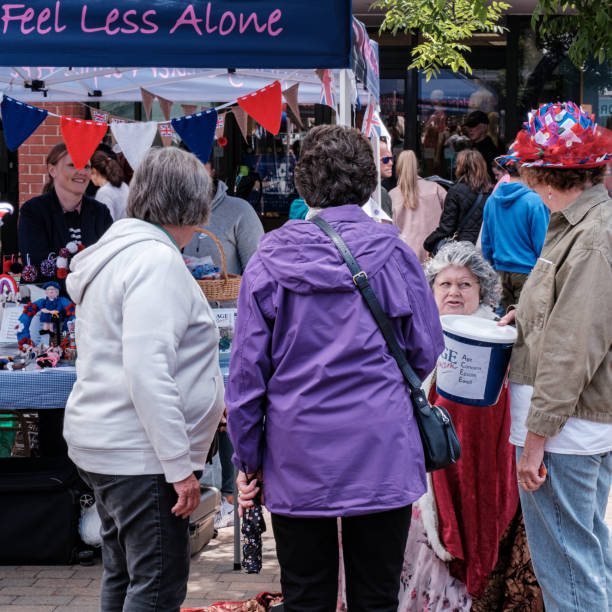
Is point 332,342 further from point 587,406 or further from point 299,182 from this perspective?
point 587,406

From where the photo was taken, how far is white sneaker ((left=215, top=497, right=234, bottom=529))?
5.17 m

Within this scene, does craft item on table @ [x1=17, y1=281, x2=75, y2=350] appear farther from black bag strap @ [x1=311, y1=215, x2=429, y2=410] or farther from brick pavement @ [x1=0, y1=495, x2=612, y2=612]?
black bag strap @ [x1=311, y1=215, x2=429, y2=410]

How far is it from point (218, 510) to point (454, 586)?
185 cm

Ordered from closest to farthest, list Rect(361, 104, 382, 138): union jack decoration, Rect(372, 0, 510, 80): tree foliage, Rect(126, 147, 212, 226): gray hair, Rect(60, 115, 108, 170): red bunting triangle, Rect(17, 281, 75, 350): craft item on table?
Rect(126, 147, 212, 226): gray hair → Rect(17, 281, 75, 350): craft item on table → Rect(60, 115, 108, 170): red bunting triangle → Rect(361, 104, 382, 138): union jack decoration → Rect(372, 0, 510, 80): tree foliage

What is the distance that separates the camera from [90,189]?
886 cm

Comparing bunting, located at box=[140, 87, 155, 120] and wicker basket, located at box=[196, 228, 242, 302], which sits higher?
bunting, located at box=[140, 87, 155, 120]

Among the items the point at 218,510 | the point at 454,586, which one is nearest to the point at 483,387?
the point at 454,586

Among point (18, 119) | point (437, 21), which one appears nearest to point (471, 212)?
point (437, 21)

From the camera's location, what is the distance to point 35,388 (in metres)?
4.38

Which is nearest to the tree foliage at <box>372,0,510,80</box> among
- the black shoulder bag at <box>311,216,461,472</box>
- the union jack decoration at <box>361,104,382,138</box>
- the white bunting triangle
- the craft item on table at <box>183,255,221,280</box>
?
the union jack decoration at <box>361,104,382,138</box>

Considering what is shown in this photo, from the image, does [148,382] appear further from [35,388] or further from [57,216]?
[57,216]

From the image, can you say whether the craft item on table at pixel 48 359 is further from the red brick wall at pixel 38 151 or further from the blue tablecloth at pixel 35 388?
the red brick wall at pixel 38 151

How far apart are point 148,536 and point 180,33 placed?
7.57ft

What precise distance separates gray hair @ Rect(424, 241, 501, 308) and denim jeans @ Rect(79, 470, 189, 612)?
61.2 inches
